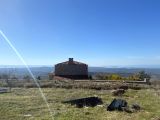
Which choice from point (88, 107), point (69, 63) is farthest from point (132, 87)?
point (69, 63)

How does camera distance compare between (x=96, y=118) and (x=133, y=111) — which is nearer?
(x=96, y=118)

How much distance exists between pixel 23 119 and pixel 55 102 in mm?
7053

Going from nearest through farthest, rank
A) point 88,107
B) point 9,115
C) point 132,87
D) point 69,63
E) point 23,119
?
point 23,119 < point 9,115 < point 88,107 < point 132,87 < point 69,63

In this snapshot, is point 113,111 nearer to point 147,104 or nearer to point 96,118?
point 96,118

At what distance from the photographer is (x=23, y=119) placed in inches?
731

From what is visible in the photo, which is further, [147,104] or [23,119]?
[147,104]

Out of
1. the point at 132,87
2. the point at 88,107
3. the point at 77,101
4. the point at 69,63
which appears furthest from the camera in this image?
the point at 69,63

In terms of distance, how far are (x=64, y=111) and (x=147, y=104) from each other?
7.10 m

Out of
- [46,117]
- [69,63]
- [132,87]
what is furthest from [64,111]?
[69,63]

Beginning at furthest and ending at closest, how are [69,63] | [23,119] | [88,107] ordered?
[69,63] → [88,107] → [23,119]

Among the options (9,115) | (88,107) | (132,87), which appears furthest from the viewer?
(132,87)

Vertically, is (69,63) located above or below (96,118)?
above

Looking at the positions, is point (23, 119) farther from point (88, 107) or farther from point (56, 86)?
point (56, 86)

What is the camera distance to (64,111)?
2083 centimetres
